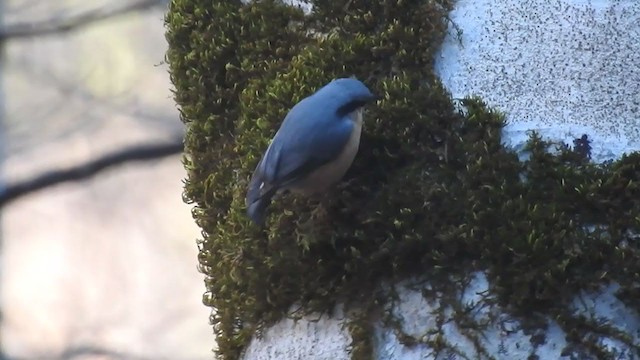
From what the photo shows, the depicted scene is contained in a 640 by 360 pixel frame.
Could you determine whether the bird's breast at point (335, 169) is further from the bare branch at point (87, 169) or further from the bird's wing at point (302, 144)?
the bare branch at point (87, 169)

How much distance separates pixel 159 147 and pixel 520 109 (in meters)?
2.93

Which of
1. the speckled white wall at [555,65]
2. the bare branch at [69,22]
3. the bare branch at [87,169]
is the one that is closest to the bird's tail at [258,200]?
the speckled white wall at [555,65]

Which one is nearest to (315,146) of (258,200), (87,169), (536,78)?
(258,200)

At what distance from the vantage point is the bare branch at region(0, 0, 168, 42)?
4727 millimetres

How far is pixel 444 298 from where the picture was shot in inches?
57.1

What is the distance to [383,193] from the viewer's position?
A: 154cm

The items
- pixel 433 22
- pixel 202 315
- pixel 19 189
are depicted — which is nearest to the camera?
pixel 433 22

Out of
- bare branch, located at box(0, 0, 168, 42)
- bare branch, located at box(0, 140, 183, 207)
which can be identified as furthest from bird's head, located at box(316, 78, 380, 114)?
bare branch, located at box(0, 0, 168, 42)

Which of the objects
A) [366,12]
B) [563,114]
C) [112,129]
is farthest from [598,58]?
[112,129]

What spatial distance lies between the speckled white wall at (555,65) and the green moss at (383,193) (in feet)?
0.12

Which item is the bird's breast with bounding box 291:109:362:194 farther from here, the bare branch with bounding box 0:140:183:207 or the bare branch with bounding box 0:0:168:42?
the bare branch with bounding box 0:0:168:42

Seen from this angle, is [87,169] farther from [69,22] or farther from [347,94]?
[347,94]

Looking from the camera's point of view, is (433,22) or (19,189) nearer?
(433,22)

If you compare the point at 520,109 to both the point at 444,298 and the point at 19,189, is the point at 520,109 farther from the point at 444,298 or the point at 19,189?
the point at 19,189
